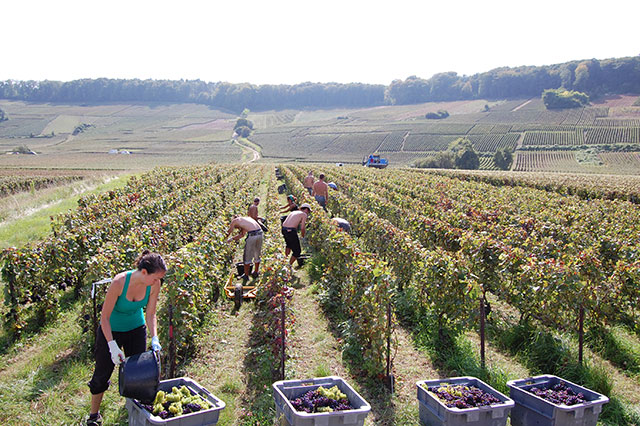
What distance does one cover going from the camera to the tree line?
411ft

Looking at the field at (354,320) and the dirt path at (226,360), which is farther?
the field at (354,320)

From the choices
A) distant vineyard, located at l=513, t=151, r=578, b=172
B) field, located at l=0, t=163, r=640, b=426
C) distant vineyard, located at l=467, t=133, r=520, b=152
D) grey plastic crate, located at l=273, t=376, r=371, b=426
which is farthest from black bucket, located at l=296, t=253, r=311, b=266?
distant vineyard, located at l=467, t=133, r=520, b=152

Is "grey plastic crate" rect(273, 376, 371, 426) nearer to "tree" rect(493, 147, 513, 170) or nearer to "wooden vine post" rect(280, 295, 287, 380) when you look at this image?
"wooden vine post" rect(280, 295, 287, 380)

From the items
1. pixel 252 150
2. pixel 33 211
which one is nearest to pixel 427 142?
pixel 252 150

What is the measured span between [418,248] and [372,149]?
8167cm

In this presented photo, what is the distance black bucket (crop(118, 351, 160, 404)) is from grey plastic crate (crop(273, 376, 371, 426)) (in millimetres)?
1154

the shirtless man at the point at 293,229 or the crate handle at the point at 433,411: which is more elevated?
the shirtless man at the point at 293,229

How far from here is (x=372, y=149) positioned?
88.0m

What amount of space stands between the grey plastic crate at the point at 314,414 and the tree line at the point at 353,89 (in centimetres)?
14225

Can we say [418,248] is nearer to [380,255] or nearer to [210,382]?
[380,255]

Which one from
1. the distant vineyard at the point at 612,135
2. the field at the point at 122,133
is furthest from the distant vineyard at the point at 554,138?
the field at the point at 122,133

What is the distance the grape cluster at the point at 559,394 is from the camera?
167 inches

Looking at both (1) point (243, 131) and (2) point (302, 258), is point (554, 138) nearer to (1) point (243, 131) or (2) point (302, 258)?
(1) point (243, 131)

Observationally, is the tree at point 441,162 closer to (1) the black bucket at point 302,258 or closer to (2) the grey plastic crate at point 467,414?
(1) the black bucket at point 302,258
